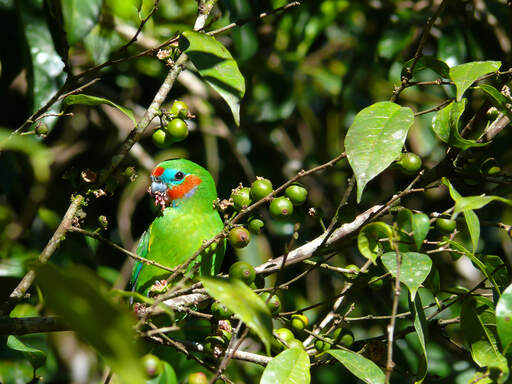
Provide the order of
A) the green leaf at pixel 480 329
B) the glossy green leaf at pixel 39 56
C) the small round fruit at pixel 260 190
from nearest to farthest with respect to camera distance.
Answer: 1. the green leaf at pixel 480 329
2. the small round fruit at pixel 260 190
3. the glossy green leaf at pixel 39 56

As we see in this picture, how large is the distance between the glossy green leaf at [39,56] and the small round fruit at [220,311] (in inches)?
46.1

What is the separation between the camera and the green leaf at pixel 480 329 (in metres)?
1.42

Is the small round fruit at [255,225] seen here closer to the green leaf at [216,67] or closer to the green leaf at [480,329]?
the green leaf at [216,67]

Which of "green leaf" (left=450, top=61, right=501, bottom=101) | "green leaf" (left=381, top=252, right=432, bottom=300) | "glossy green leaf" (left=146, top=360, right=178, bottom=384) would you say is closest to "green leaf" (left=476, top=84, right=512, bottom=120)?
"green leaf" (left=450, top=61, right=501, bottom=101)

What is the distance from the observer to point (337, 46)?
3.99 metres

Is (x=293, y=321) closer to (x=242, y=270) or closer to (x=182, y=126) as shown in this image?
(x=242, y=270)

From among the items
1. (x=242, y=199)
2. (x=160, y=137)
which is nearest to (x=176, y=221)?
(x=160, y=137)

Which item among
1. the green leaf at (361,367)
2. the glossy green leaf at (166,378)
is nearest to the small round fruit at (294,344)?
the green leaf at (361,367)

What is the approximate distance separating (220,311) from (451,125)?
2.43 ft

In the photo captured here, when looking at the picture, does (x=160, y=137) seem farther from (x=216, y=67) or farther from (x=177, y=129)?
(x=216, y=67)

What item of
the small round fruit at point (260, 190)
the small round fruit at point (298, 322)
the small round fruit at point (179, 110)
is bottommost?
the small round fruit at point (298, 322)

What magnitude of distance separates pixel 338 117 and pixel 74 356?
225cm

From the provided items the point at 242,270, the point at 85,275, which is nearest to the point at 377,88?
the point at 242,270

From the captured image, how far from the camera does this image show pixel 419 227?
1.21 m
